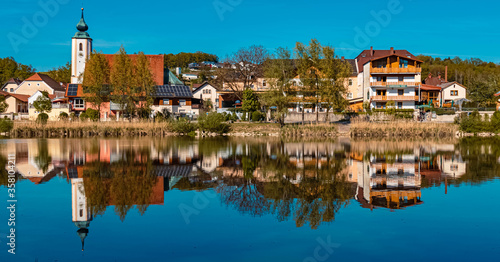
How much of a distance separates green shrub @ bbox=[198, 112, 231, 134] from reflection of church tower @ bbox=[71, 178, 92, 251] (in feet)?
95.1

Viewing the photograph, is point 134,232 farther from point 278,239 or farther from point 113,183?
point 113,183

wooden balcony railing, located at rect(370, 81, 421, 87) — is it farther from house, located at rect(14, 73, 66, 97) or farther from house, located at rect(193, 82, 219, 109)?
house, located at rect(14, 73, 66, 97)

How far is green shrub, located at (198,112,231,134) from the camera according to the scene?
4394cm

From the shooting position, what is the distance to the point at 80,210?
1124 cm

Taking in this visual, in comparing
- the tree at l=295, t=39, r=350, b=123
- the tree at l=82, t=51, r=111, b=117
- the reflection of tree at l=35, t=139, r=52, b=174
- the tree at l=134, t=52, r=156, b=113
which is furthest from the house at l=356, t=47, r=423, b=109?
the reflection of tree at l=35, t=139, r=52, b=174

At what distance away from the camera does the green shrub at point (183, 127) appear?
4503 centimetres

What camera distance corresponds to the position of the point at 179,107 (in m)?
65.6

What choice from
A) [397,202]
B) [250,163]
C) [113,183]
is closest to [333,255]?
[397,202]

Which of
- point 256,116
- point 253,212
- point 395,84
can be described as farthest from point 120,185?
point 395,84

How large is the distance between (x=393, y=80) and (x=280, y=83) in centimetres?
2436

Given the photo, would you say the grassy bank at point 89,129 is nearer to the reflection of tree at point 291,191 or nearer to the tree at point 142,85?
the tree at point 142,85

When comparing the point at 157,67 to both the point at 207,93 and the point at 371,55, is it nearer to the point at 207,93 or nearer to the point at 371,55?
the point at 207,93

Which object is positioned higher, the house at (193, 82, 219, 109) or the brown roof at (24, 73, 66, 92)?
the brown roof at (24, 73, 66, 92)

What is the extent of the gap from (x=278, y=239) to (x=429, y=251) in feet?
8.71
